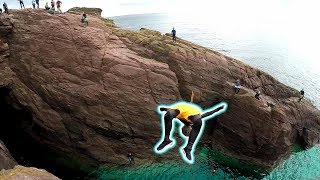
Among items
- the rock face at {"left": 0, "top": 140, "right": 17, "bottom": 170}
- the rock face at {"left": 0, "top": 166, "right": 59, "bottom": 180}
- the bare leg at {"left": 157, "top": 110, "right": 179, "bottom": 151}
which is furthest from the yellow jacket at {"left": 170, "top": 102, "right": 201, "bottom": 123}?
the rock face at {"left": 0, "top": 140, "right": 17, "bottom": 170}

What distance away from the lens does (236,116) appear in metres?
39.8

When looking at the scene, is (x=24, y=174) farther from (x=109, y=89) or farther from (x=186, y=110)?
(x=186, y=110)

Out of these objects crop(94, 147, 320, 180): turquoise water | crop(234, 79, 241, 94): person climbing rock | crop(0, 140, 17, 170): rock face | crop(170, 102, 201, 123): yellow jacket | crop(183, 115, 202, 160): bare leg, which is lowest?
crop(94, 147, 320, 180): turquoise water

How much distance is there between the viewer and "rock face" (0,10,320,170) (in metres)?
36.2

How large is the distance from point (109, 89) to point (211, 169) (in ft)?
50.1

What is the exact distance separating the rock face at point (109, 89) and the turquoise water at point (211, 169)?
1.40 metres

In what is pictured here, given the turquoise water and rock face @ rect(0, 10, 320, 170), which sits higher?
rock face @ rect(0, 10, 320, 170)

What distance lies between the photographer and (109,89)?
119 ft

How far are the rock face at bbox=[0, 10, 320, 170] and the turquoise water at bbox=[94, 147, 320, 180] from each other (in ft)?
4.60

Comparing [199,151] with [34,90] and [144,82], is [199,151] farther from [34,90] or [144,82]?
[34,90]

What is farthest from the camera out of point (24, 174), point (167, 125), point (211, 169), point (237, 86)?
point (237, 86)

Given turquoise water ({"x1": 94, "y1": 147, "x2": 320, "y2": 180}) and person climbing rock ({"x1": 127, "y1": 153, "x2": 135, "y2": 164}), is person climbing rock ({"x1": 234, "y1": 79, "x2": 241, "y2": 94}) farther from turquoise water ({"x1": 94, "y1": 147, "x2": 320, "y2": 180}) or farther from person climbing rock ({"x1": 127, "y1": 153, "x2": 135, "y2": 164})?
person climbing rock ({"x1": 127, "y1": 153, "x2": 135, "y2": 164})

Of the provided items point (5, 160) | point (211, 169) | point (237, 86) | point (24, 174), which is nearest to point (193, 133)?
point (24, 174)

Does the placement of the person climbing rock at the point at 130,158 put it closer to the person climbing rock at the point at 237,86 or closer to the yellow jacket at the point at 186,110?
the person climbing rock at the point at 237,86
